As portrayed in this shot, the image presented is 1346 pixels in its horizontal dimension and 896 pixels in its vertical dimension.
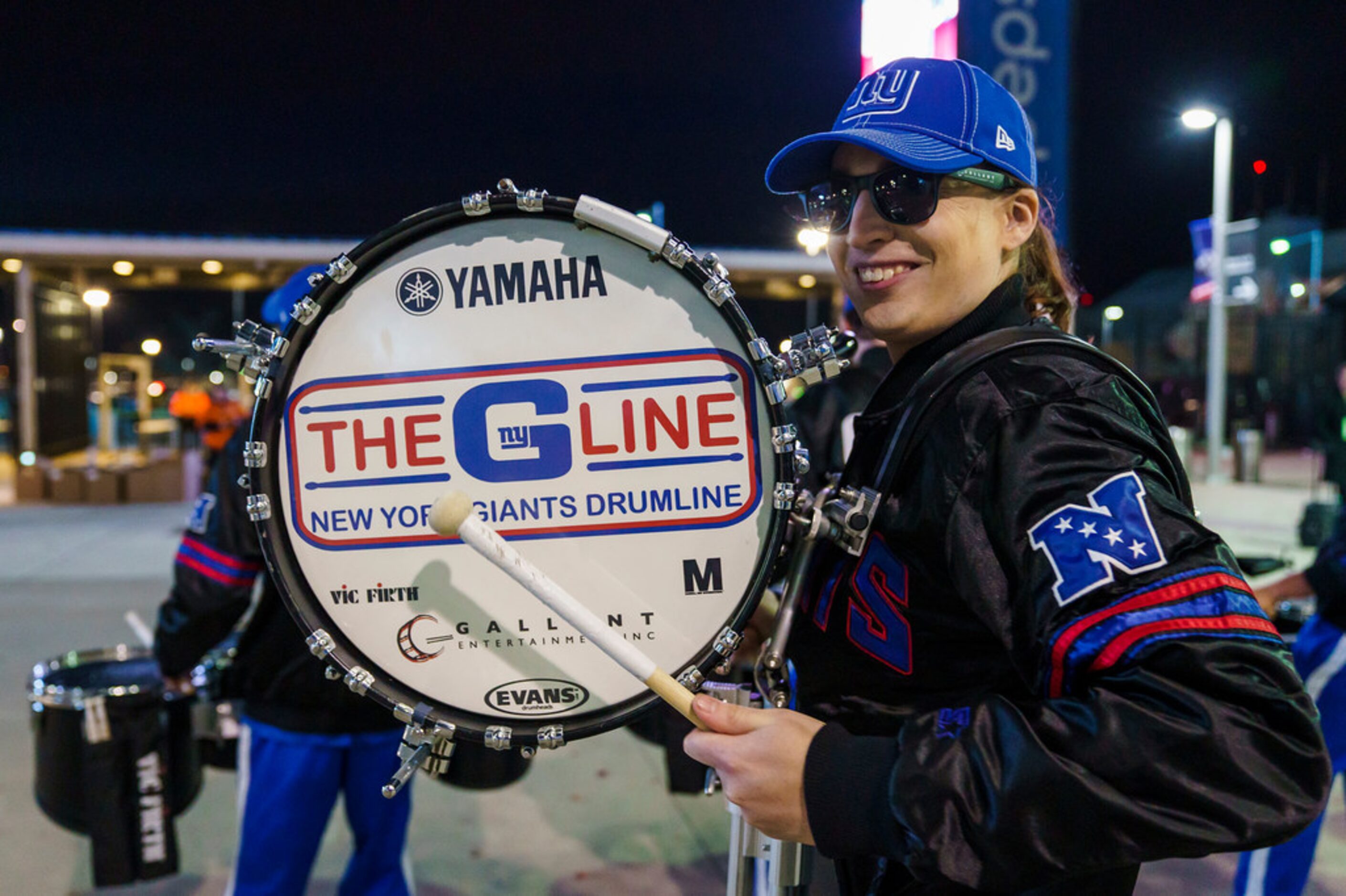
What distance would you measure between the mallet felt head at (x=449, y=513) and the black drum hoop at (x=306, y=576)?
9.9 inches

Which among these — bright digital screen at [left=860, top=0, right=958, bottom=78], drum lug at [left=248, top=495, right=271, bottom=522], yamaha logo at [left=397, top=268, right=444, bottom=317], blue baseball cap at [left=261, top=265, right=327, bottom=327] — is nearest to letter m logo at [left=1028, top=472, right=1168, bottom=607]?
yamaha logo at [left=397, top=268, right=444, bottom=317]

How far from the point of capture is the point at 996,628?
3.03 feet

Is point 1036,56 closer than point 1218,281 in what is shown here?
Yes

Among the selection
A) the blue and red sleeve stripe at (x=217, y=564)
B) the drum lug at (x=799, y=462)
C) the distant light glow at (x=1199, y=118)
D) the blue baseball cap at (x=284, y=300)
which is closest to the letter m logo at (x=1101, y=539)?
the drum lug at (x=799, y=462)

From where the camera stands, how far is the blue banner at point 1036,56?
13.5 feet


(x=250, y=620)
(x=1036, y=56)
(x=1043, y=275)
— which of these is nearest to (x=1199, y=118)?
(x=1036, y=56)

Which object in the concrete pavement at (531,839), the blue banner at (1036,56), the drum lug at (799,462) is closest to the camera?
the drum lug at (799,462)

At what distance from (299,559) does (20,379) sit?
1618cm

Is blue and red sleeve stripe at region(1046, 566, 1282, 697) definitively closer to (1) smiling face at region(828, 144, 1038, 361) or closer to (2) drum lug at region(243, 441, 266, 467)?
(1) smiling face at region(828, 144, 1038, 361)

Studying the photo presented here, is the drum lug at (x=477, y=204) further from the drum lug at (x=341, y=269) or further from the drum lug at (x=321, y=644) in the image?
the drum lug at (x=321, y=644)

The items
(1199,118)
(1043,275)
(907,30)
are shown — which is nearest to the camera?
(1043,275)

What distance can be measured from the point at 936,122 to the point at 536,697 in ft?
2.79

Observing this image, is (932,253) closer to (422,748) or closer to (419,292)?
(419,292)

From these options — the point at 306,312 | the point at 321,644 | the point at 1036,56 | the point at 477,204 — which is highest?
the point at 1036,56
